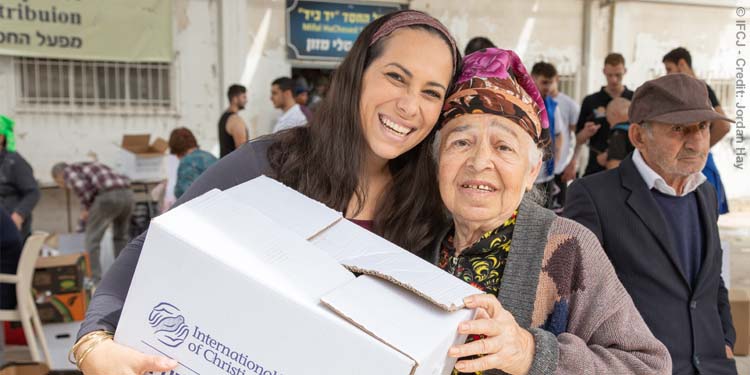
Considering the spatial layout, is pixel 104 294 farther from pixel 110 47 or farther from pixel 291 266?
pixel 110 47

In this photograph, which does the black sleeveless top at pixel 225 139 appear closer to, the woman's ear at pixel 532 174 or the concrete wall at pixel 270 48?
the concrete wall at pixel 270 48

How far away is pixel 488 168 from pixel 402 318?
1.77ft

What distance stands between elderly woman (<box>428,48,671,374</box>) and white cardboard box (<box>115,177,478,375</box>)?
0.18 m

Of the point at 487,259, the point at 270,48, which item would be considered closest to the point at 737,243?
the point at 270,48

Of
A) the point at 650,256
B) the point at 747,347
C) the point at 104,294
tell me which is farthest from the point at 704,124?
the point at 104,294

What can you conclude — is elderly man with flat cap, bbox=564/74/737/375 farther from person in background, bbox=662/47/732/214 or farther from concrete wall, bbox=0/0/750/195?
concrete wall, bbox=0/0/750/195

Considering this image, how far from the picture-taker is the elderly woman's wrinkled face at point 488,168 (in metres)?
1.46

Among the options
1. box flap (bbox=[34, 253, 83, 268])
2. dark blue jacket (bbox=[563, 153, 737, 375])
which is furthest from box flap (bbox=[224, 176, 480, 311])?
box flap (bbox=[34, 253, 83, 268])

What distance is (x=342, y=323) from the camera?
38.7 inches

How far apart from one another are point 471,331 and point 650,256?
1.25 m

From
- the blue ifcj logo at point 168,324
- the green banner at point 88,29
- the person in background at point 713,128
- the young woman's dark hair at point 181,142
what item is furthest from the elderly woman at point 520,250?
the green banner at point 88,29

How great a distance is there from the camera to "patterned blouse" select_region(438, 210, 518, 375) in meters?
1.48

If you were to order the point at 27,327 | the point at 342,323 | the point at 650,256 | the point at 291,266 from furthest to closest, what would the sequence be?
the point at 27,327
the point at 650,256
the point at 291,266
the point at 342,323

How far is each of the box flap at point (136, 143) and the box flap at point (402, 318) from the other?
6936 mm
